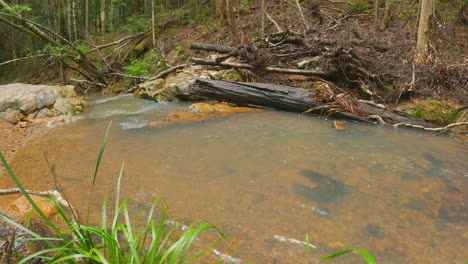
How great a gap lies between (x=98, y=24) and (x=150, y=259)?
77.1 ft

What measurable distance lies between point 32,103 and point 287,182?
21.0 feet

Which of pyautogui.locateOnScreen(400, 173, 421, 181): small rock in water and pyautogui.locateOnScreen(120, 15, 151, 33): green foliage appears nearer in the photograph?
pyautogui.locateOnScreen(400, 173, 421, 181): small rock in water

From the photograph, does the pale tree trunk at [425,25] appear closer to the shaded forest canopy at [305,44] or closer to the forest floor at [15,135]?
the shaded forest canopy at [305,44]

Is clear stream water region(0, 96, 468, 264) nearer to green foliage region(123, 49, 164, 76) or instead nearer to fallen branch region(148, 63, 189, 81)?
fallen branch region(148, 63, 189, 81)

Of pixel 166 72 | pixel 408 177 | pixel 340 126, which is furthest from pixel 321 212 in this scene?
pixel 166 72

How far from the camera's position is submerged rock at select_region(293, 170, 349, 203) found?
2640mm

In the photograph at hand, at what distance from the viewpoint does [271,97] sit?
6.21 metres

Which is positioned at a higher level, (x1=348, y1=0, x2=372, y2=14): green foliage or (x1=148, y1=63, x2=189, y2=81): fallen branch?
(x1=348, y1=0, x2=372, y2=14): green foliage

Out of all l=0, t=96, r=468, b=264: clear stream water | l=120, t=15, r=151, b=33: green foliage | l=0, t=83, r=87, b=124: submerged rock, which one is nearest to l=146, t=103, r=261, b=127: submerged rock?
l=0, t=96, r=468, b=264: clear stream water

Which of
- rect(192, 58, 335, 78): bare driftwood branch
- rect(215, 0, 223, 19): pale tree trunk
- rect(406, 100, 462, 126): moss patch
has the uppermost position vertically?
rect(215, 0, 223, 19): pale tree trunk

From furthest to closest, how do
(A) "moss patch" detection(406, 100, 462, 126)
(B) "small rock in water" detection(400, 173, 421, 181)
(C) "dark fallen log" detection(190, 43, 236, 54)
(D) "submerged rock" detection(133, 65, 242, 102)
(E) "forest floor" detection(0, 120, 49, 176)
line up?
(C) "dark fallen log" detection(190, 43, 236, 54)
(D) "submerged rock" detection(133, 65, 242, 102)
(A) "moss patch" detection(406, 100, 462, 126)
(E) "forest floor" detection(0, 120, 49, 176)
(B) "small rock in water" detection(400, 173, 421, 181)

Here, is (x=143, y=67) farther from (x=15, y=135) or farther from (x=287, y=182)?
(x=287, y=182)

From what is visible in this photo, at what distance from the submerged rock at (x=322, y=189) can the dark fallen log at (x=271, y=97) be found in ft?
9.83

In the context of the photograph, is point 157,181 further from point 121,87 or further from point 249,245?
point 121,87
